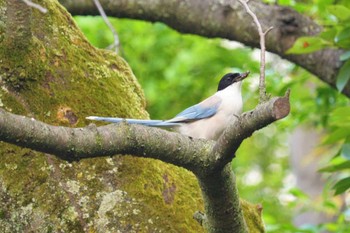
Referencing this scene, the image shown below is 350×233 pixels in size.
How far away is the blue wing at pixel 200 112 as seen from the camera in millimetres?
4125

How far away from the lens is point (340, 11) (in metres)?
4.68

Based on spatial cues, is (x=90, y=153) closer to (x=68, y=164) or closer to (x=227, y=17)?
(x=68, y=164)

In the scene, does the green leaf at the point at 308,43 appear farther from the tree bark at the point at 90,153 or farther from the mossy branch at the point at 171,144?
the mossy branch at the point at 171,144

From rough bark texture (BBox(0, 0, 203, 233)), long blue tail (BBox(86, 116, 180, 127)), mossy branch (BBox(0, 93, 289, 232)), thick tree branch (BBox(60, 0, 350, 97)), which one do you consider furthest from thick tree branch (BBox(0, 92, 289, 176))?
thick tree branch (BBox(60, 0, 350, 97))

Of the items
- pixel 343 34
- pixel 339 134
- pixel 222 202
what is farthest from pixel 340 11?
pixel 222 202

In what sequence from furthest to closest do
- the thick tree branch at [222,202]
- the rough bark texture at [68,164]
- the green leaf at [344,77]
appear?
1. the green leaf at [344,77]
2. the rough bark texture at [68,164]
3. the thick tree branch at [222,202]

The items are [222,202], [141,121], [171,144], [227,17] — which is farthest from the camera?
[227,17]

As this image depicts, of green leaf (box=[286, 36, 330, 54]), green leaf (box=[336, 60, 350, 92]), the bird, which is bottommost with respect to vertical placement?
green leaf (box=[336, 60, 350, 92])

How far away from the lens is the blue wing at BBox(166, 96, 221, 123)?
13.5 feet

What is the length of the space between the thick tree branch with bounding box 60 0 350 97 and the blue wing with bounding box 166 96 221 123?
1.61 meters

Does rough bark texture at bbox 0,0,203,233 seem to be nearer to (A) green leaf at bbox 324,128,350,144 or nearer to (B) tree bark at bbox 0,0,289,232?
(B) tree bark at bbox 0,0,289,232

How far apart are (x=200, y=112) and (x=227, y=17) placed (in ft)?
6.07

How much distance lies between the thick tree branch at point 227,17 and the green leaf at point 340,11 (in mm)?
1046

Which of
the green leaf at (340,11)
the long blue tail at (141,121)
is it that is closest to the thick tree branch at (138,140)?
the long blue tail at (141,121)
